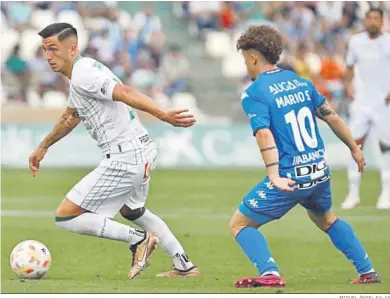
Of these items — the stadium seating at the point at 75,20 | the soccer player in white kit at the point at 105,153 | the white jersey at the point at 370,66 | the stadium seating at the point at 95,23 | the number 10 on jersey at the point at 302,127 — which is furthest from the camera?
the stadium seating at the point at 95,23

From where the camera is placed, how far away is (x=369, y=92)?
51.2ft

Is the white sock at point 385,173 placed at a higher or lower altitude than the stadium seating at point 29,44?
lower

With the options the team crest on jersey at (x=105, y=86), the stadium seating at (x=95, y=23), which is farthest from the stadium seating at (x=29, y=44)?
the team crest on jersey at (x=105, y=86)

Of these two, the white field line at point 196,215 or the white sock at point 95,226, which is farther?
the white field line at point 196,215

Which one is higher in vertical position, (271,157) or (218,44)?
(271,157)

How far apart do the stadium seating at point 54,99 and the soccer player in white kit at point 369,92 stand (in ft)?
37.0

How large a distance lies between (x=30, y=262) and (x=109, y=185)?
3.46ft

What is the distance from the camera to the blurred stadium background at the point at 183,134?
34.2 ft

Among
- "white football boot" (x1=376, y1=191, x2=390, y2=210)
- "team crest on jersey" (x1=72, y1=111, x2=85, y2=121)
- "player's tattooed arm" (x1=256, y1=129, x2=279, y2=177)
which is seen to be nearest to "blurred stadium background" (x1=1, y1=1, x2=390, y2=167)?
"white football boot" (x1=376, y1=191, x2=390, y2=210)

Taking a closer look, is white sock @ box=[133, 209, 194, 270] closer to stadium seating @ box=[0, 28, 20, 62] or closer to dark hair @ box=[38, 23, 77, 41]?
dark hair @ box=[38, 23, 77, 41]

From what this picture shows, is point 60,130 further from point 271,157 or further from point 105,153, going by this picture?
point 271,157

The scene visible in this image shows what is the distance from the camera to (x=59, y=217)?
903 centimetres

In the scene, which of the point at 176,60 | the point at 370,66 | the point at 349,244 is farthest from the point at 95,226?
the point at 176,60

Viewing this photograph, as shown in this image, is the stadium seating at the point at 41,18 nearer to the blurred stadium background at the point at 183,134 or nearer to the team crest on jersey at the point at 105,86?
the blurred stadium background at the point at 183,134
